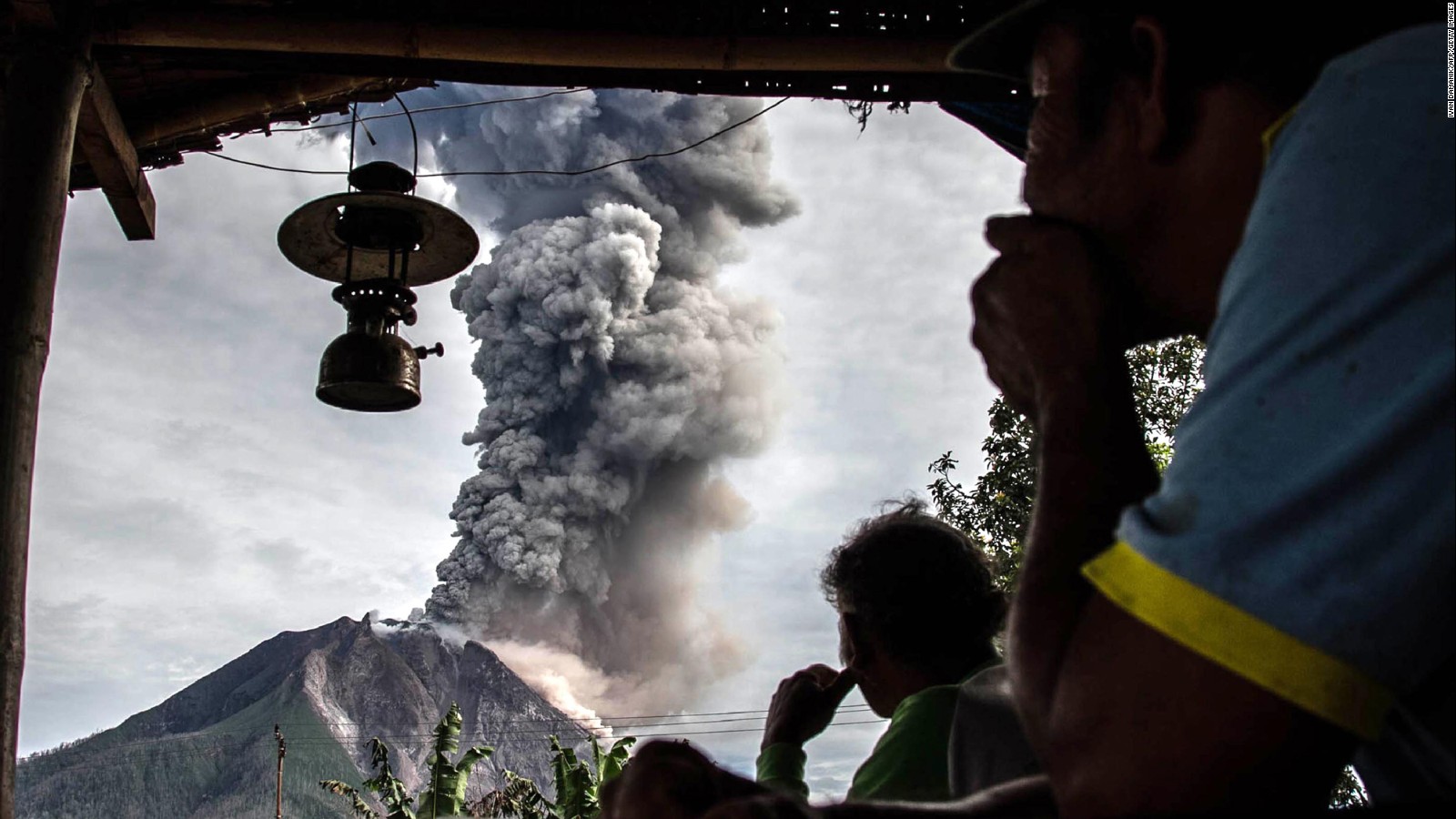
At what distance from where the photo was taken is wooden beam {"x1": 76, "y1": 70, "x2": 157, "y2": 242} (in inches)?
119

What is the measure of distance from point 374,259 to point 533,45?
0.77 meters

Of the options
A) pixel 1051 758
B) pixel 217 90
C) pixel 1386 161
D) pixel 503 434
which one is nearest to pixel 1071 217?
pixel 1386 161

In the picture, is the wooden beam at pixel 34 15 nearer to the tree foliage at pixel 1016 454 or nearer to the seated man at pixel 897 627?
the seated man at pixel 897 627

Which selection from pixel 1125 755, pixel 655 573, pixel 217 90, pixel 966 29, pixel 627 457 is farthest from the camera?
pixel 655 573

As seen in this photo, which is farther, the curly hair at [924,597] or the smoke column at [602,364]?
the smoke column at [602,364]

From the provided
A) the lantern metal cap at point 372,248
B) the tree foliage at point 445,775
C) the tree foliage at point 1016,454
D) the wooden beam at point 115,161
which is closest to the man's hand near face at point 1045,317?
the lantern metal cap at point 372,248

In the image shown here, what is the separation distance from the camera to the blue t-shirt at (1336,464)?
1.44 feet

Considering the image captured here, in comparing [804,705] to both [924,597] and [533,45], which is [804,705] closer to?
[924,597]

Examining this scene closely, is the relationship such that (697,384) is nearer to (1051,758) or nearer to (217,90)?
(217,90)

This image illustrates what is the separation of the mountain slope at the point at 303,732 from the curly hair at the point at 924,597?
88.4 meters

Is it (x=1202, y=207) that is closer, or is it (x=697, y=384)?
(x=1202, y=207)

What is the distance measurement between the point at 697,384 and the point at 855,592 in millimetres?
41616

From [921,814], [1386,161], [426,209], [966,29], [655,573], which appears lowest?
[921,814]

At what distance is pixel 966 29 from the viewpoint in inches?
114
